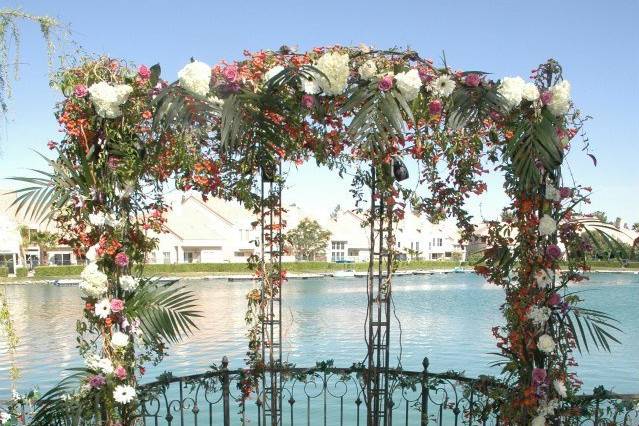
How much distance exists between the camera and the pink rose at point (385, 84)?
3.56 meters

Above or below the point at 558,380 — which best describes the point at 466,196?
above

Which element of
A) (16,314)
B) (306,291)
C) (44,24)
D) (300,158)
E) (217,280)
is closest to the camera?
(300,158)

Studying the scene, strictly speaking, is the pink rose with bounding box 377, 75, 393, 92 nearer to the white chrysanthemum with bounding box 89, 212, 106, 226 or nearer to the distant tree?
the white chrysanthemum with bounding box 89, 212, 106, 226

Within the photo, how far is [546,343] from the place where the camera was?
3783 mm

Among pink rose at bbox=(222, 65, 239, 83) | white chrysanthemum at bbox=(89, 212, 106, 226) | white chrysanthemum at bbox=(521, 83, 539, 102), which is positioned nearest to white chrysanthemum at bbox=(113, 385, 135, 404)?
white chrysanthemum at bbox=(89, 212, 106, 226)

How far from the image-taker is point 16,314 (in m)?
18.4

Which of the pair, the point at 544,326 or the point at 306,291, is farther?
the point at 306,291

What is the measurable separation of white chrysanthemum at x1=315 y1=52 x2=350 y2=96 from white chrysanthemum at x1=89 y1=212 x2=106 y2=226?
1.64 m

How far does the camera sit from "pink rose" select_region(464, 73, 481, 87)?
3777 millimetres

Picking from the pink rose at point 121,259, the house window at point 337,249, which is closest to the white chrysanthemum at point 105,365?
the pink rose at point 121,259

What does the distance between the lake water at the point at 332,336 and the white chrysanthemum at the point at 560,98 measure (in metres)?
2.65

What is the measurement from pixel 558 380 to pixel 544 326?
364mm

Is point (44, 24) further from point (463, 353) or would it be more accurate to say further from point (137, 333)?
point (463, 353)

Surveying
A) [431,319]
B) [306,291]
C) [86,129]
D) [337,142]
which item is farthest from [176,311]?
[306,291]
